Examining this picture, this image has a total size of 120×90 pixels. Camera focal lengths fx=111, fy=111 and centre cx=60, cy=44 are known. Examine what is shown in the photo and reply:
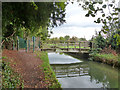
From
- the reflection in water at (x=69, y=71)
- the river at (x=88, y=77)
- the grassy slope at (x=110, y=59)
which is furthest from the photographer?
the grassy slope at (x=110, y=59)

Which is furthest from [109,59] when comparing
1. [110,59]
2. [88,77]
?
[88,77]

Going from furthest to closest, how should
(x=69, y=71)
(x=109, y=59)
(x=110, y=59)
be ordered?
(x=109, y=59) → (x=110, y=59) → (x=69, y=71)

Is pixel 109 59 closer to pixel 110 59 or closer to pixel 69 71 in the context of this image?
pixel 110 59

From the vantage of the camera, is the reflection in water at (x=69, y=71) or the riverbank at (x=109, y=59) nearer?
the reflection in water at (x=69, y=71)

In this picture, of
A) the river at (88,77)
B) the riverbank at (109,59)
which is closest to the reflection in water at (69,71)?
the river at (88,77)

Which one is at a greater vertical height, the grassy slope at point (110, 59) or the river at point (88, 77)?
the grassy slope at point (110, 59)

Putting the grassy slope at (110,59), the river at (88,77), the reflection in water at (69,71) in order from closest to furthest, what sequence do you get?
the river at (88,77)
the reflection in water at (69,71)
the grassy slope at (110,59)

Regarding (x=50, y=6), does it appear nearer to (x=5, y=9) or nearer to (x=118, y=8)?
(x=5, y=9)

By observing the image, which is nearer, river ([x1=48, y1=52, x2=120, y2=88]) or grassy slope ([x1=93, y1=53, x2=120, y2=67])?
river ([x1=48, y1=52, x2=120, y2=88])

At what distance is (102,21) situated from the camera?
1.08m

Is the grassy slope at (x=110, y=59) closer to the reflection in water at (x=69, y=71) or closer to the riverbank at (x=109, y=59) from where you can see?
the riverbank at (x=109, y=59)

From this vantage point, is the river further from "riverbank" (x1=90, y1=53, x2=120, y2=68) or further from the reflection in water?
"riverbank" (x1=90, y1=53, x2=120, y2=68)

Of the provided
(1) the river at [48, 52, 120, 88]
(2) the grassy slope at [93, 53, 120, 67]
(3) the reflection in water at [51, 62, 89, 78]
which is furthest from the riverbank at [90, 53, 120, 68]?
(3) the reflection in water at [51, 62, 89, 78]

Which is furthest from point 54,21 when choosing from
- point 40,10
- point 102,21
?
point 102,21
